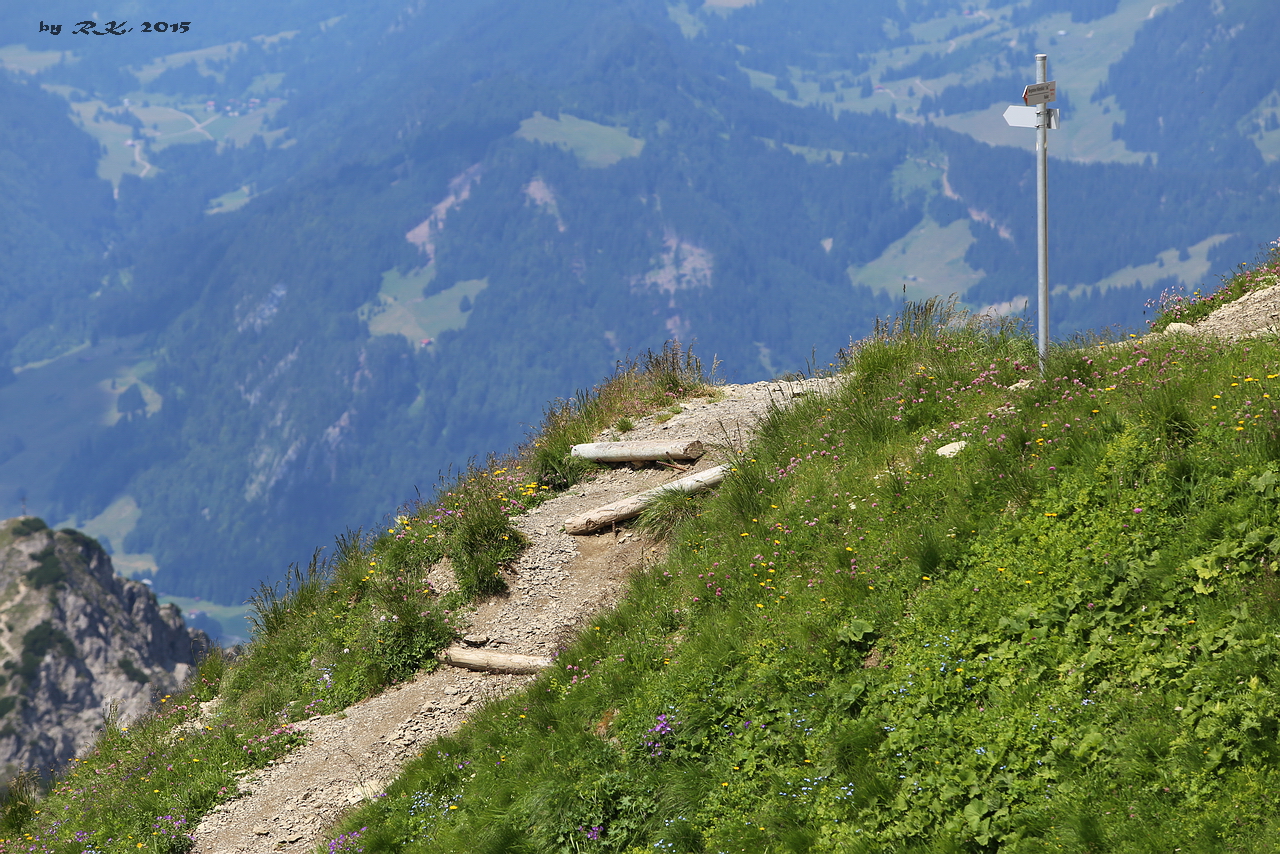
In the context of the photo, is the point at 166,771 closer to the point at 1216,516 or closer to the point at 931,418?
the point at 931,418

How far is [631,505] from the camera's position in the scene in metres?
11.4

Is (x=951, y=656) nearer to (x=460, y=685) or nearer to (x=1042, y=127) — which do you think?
(x=1042, y=127)

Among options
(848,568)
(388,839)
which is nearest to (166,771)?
(388,839)

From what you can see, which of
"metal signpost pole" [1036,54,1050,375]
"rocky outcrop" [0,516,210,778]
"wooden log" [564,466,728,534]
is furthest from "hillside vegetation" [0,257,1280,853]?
"rocky outcrop" [0,516,210,778]

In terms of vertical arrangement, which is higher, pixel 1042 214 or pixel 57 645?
pixel 57 645

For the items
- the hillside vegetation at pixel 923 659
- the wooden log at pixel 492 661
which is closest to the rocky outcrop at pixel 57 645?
the wooden log at pixel 492 661

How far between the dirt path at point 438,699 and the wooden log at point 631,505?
151 millimetres

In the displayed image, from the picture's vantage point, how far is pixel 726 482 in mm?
10008

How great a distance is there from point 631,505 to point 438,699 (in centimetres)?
303

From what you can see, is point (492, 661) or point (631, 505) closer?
point (492, 661)

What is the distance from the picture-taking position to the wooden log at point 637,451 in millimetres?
12508

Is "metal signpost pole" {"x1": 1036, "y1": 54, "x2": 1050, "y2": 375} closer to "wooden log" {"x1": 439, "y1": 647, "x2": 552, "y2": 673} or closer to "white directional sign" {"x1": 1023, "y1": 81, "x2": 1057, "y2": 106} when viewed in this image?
"white directional sign" {"x1": 1023, "y1": 81, "x2": 1057, "y2": 106}

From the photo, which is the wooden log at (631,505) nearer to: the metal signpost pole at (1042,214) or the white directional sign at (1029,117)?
the metal signpost pole at (1042,214)

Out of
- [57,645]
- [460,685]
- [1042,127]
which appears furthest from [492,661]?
[57,645]
